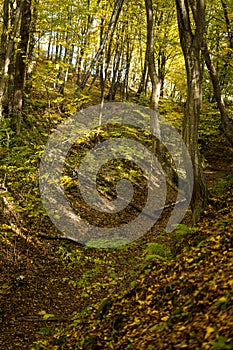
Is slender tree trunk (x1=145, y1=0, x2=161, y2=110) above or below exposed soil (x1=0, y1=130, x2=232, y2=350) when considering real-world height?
above

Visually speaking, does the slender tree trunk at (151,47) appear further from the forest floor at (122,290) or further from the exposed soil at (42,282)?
the exposed soil at (42,282)

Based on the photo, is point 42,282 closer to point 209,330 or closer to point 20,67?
point 209,330

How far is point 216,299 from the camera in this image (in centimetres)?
358

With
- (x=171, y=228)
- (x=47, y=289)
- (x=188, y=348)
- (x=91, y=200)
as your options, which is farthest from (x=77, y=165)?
(x=188, y=348)

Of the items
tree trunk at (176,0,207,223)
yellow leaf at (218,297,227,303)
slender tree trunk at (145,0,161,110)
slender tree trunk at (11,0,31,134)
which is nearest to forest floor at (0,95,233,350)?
yellow leaf at (218,297,227,303)

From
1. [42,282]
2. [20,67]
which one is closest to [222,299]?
[42,282]

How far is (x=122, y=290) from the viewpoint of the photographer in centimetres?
570

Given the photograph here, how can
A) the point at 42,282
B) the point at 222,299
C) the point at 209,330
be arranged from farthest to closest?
the point at 42,282 < the point at 222,299 < the point at 209,330

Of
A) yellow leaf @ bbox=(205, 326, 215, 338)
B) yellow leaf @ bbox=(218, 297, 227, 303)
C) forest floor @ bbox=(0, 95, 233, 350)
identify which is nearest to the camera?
yellow leaf @ bbox=(205, 326, 215, 338)

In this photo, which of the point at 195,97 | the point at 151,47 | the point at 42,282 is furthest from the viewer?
the point at 151,47

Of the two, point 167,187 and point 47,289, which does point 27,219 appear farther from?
point 167,187

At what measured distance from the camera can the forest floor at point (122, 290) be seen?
141 inches

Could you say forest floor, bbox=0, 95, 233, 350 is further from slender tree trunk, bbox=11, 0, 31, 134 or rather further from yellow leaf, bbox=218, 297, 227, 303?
slender tree trunk, bbox=11, 0, 31, 134

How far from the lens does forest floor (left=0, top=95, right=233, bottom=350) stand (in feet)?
11.7
